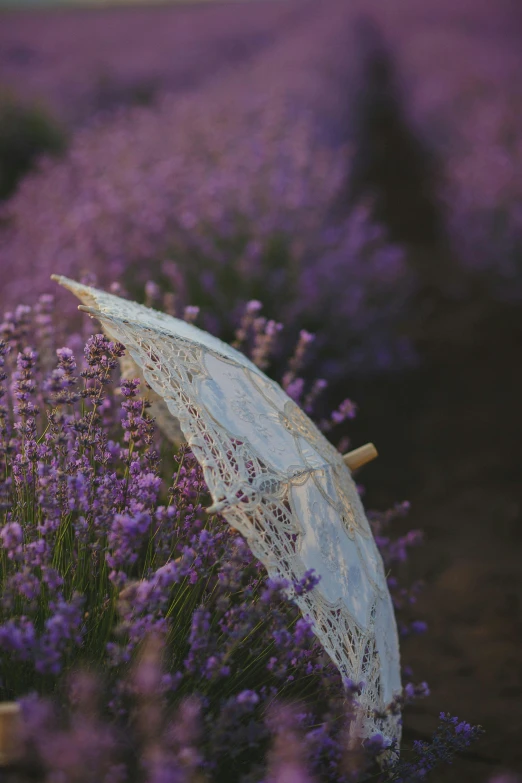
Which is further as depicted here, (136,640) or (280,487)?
(280,487)

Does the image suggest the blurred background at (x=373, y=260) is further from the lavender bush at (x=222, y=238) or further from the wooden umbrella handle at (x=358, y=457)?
the wooden umbrella handle at (x=358, y=457)

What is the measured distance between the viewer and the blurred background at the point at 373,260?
114 inches

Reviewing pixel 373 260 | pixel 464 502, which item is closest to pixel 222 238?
pixel 373 260

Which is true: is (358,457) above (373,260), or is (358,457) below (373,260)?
below

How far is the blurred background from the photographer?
9.52ft

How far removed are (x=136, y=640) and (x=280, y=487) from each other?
374mm

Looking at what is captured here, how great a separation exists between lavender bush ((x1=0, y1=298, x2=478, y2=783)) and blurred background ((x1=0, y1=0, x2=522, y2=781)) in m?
0.93

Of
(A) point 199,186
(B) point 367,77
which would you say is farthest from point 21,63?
(A) point 199,186

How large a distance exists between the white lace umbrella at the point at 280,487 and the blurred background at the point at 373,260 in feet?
2.77

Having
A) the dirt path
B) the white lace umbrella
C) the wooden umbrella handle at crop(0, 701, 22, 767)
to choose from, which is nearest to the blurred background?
the dirt path

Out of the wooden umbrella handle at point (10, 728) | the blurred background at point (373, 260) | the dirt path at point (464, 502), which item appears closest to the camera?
the wooden umbrella handle at point (10, 728)

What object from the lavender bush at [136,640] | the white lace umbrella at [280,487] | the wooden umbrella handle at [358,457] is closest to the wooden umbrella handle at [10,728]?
the lavender bush at [136,640]

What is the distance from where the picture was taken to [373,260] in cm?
464

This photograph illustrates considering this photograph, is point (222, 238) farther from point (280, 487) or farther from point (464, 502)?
point (280, 487)
